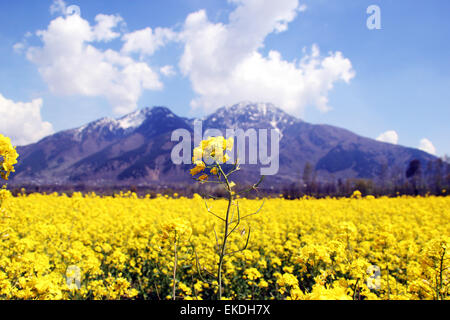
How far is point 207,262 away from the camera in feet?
16.9

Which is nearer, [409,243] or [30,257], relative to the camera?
[30,257]

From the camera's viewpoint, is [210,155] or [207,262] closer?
[210,155]

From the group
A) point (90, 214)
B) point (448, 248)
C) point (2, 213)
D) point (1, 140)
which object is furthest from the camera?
point (90, 214)

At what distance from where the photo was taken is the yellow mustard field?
2201mm

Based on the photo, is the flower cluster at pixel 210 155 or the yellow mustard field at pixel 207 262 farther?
the yellow mustard field at pixel 207 262

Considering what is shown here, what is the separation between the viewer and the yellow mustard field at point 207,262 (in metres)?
2.20

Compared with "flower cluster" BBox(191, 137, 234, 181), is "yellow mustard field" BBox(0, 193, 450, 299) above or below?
below

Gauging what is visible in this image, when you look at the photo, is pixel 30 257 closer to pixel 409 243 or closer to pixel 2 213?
pixel 2 213

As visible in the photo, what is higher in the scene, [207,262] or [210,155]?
[210,155]

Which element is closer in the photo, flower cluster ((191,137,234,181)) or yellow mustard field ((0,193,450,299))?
flower cluster ((191,137,234,181))

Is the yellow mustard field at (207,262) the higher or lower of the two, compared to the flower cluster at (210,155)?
lower

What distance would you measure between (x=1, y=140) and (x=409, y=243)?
18.5ft
